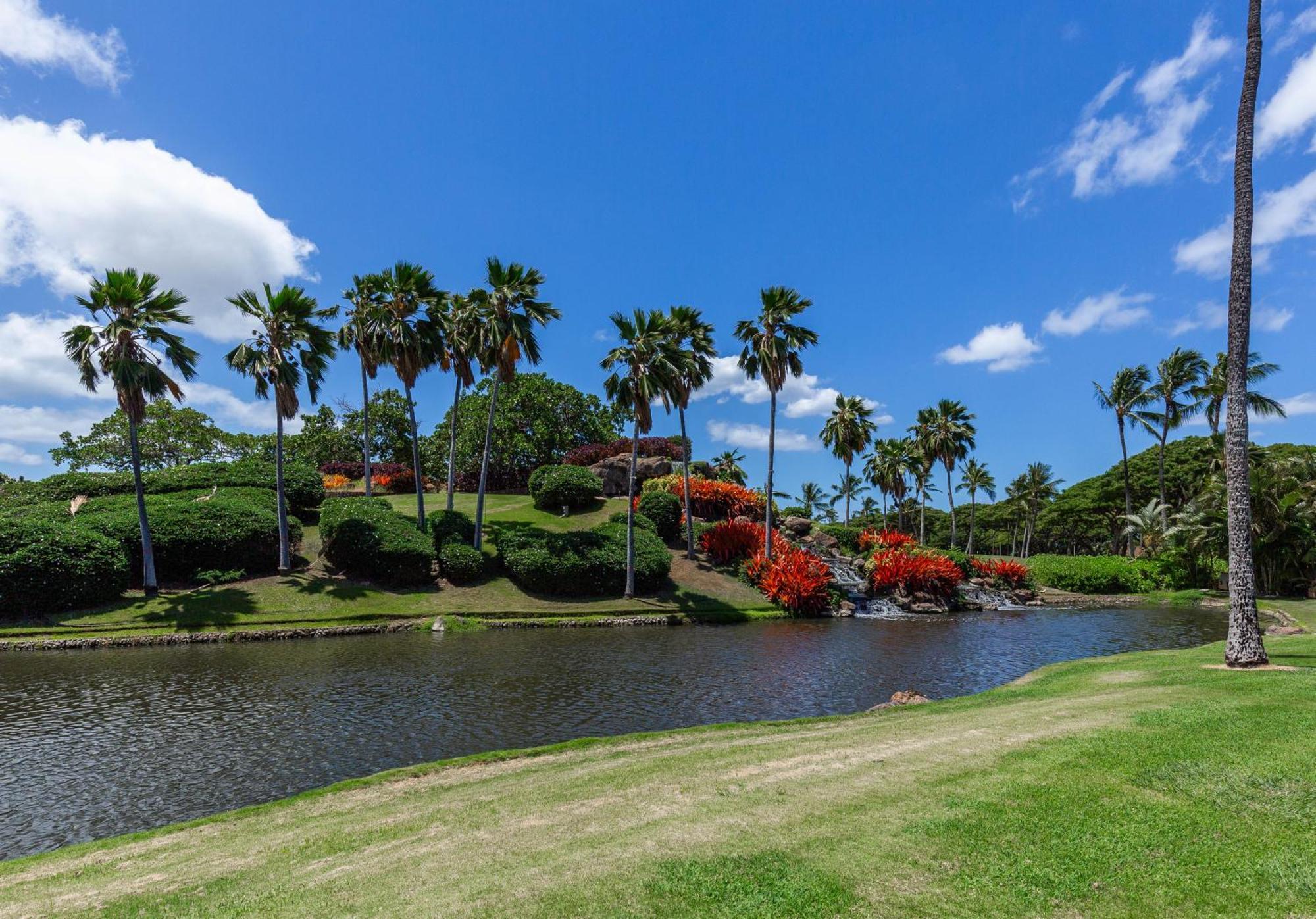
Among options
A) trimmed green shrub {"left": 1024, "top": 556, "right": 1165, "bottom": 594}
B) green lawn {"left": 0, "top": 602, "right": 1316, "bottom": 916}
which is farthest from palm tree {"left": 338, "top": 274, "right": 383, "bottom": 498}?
trimmed green shrub {"left": 1024, "top": 556, "right": 1165, "bottom": 594}

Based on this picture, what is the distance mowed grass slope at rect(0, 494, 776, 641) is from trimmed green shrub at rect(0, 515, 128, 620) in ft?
2.67

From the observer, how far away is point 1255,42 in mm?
14445

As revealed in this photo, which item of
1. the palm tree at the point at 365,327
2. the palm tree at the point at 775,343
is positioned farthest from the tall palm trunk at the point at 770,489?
the palm tree at the point at 365,327

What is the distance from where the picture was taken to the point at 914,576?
127 feet

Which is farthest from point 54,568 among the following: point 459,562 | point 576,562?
point 576,562

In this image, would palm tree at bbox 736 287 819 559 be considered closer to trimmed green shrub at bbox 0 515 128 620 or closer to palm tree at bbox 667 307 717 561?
palm tree at bbox 667 307 717 561

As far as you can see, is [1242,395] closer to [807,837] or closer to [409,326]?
[807,837]

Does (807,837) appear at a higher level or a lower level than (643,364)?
lower

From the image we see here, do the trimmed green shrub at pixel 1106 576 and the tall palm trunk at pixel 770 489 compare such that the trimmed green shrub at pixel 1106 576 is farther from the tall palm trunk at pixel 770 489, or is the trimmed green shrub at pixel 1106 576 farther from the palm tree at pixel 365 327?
the palm tree at pixel 365 327

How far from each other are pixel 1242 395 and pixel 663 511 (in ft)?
107

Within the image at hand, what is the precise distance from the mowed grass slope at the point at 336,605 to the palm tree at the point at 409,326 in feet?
20.6

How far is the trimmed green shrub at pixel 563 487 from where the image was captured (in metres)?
47.0

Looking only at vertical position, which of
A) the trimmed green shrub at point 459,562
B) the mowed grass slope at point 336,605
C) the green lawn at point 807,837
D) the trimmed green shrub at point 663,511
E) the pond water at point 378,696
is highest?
the trimmed green shrub at point 663,511

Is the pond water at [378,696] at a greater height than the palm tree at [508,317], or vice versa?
the palm tree at [508,317]
